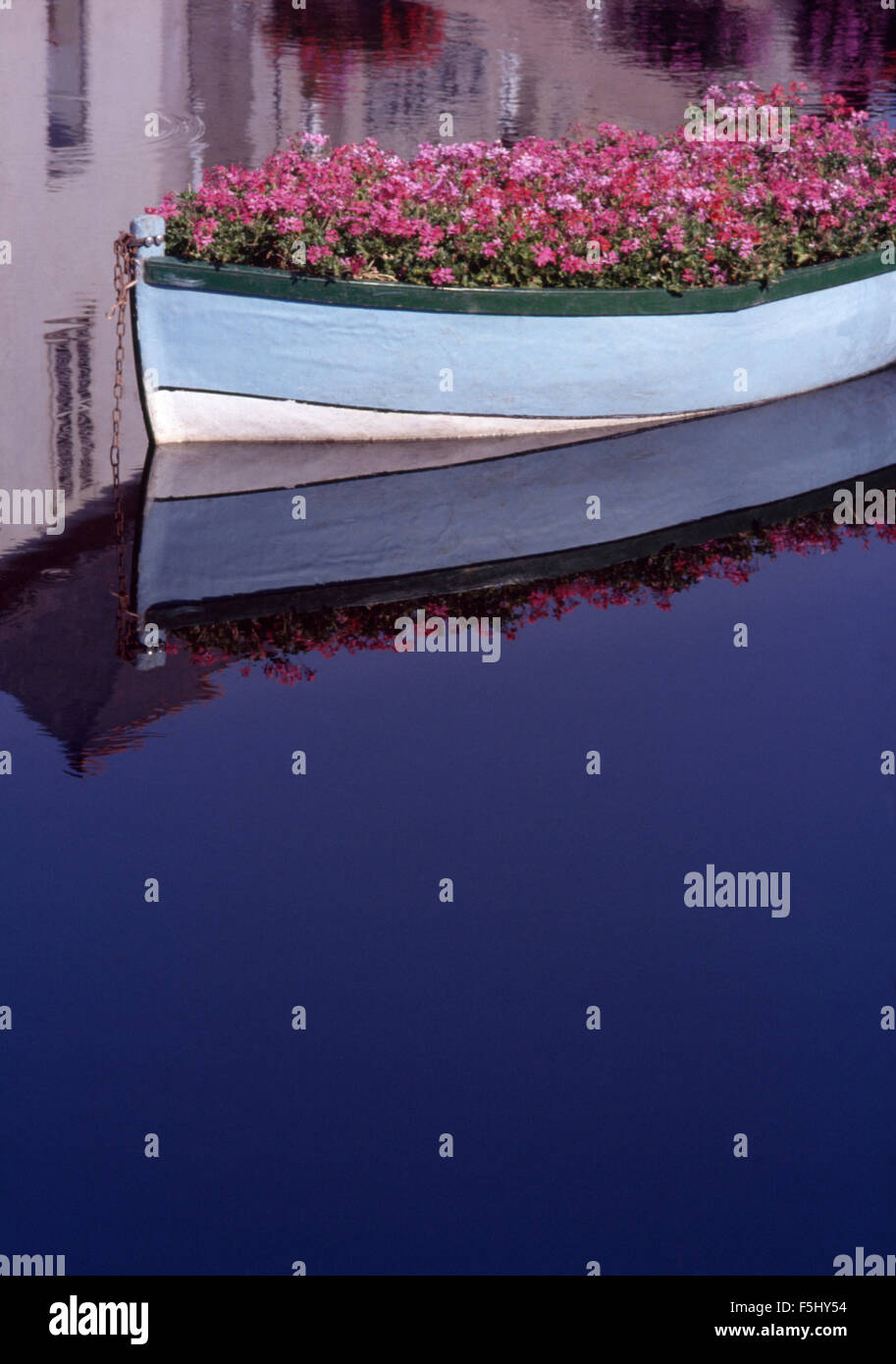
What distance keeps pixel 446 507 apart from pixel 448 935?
532 cm

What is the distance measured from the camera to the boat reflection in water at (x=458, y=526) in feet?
36.0

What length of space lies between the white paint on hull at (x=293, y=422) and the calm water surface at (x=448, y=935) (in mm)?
560

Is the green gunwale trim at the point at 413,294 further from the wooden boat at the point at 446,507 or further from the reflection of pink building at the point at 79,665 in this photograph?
the reflection of pink building at the point at 79,665

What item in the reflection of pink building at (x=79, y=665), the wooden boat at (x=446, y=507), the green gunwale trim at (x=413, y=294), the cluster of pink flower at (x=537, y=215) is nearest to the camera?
the reflection of pink building at (x=79, y=665)

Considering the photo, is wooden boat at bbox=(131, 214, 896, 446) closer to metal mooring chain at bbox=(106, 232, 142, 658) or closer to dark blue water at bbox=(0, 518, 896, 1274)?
metal mooring chain at bbox=(106, 232, 142, 658)

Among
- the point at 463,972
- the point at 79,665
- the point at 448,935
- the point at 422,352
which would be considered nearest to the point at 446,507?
the point at 422,352

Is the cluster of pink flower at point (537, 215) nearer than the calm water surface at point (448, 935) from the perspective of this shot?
No

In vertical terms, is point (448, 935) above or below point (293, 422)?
below

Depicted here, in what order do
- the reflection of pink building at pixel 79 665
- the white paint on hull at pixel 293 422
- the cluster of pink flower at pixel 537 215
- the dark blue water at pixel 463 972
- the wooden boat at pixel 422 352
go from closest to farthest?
the dark blue water at pixel 463 972
the reflection of pink building at pixel 79 665
the wooden boat at pixel 422 352
the cluster of pink flower at pixel 537 215
the white paint on hull at pixel 293 422

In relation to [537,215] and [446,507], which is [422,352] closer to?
[446,507]

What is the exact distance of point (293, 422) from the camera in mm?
13422

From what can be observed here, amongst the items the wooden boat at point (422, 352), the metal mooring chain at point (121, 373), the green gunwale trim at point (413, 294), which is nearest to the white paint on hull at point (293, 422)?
the wooden boat at point (422, 352)

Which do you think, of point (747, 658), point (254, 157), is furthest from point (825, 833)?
point (254, 157)

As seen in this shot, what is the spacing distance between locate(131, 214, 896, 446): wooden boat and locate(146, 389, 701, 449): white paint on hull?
1 centimetres
